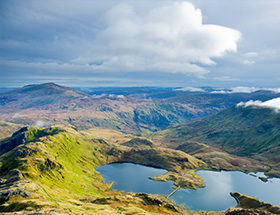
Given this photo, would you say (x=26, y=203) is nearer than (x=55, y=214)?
No

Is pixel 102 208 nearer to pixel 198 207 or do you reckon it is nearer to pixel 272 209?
pixel 198 207

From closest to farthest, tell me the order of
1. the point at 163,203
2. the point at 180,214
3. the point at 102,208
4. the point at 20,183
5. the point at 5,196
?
the point at 5,196 < the point at 102,208 < the point at 20,183 < the point at 180,214 < the point at 163,203

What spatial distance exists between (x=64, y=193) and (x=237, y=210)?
15987 cm

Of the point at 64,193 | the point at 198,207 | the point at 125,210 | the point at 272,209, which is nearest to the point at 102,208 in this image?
the point at 125,210

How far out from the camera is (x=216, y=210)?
193875mm

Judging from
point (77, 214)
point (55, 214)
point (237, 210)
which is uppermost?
point (55, 214)

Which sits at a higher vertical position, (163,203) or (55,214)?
(55,214)

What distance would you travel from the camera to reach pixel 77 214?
129000 mm

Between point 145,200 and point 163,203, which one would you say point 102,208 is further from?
point 163,203

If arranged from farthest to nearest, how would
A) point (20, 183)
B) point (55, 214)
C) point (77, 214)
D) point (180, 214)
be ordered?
point (180, 214) → point (20, 183) → point (77, 214) → point (55, 214)

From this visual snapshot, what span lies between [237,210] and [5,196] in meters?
184

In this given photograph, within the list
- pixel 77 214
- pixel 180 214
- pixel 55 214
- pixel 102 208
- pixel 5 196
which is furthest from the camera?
pixel 180 214

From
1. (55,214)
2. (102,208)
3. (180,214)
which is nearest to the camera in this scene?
(55,214)

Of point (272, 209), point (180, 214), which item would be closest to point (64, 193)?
point (180, 214)
